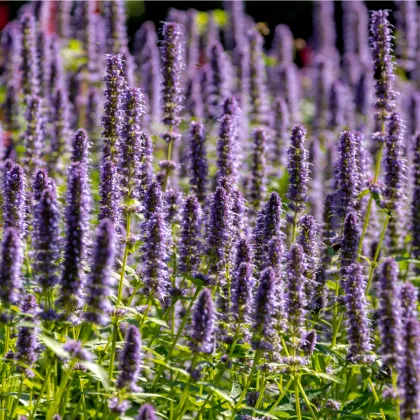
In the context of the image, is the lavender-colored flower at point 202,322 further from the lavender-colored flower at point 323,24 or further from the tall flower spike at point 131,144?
the lavender-colored flower at point 323,24

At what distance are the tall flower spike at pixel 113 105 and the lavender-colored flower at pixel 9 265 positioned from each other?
6.06ft

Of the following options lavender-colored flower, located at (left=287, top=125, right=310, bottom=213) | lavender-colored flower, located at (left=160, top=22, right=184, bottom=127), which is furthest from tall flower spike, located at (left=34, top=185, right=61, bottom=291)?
lavender-colored flower, located at (left=160, top=22, right=184, bottom=127)

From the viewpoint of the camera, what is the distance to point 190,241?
6387mm

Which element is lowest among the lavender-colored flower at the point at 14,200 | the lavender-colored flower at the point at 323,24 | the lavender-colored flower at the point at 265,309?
the lavender-colored flower at the point at 265,309

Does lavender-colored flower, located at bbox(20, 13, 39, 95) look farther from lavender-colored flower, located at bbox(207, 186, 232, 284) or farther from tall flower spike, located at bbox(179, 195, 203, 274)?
lavender-colored flower, located at bbox(207, 186, 232, 284)

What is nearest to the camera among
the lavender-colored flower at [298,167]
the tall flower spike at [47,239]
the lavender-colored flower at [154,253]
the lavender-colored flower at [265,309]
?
the tall flower spike at [47,239]

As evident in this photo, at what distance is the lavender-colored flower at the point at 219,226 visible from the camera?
19.9 ft

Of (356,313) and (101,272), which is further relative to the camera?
(356,313)

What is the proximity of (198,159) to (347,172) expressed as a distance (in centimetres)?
192

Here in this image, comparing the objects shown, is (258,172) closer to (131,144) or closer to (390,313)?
(131,144)

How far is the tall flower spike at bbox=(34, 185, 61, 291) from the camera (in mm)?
4977

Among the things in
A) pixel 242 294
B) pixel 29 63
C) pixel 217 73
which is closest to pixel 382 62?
pixel 242 294

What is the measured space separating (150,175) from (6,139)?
5.08 metres

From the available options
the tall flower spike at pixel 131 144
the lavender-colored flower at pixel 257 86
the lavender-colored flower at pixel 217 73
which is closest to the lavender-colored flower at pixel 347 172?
the tall flower spike at pixel 131 144
